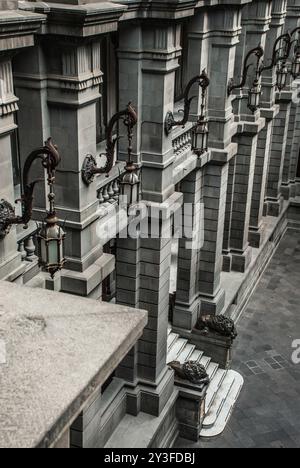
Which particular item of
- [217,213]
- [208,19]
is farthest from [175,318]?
[208,19]

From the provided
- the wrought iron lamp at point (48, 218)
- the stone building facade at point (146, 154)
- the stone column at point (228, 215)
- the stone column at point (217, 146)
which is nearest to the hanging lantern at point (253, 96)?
the stone column at point (217, 146)

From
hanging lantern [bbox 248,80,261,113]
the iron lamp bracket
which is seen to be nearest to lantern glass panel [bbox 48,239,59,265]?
the iron lamp bracket

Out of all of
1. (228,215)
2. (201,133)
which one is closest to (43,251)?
(201,133)

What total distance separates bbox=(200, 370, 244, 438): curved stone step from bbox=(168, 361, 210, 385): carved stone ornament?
1574 millimetres

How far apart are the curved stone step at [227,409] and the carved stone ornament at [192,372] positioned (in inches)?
62.0

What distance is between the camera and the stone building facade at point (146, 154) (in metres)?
11.1

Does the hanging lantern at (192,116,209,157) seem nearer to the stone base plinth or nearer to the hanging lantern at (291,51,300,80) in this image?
the stone base plinth

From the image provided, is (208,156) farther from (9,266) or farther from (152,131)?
(9,266)

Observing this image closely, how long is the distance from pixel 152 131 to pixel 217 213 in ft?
22.1

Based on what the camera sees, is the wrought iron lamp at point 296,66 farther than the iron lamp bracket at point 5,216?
Yes

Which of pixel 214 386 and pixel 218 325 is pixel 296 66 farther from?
pixel 214 386

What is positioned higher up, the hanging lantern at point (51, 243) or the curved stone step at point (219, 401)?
the hanging lantern at point (51, 243)

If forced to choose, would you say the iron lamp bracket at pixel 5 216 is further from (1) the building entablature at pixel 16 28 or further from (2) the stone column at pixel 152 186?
(2) the stone column at pixel 152 186

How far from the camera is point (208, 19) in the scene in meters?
18.8
